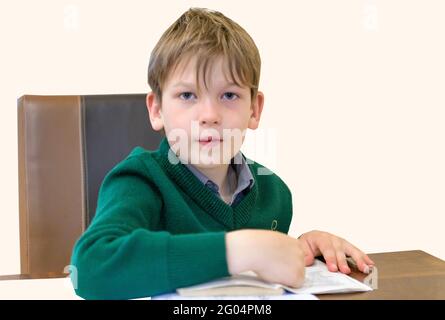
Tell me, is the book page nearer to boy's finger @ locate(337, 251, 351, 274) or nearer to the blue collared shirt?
boy's finger @ locate(337, 251, 351, 274)

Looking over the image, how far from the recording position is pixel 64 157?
1930 mm

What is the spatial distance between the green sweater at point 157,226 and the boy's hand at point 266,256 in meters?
0.02

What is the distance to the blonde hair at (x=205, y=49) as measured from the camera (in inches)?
54.8

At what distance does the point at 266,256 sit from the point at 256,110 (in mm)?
543

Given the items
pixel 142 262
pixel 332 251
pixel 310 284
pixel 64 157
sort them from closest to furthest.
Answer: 1. pixel 142 262
2. pixel 310 284
3. pixel 332 251
4. pixel 64 157

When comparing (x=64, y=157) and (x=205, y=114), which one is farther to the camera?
(x=64, y=157)

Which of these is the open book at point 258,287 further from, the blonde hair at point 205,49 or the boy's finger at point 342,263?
the blonde hair at point 205,49


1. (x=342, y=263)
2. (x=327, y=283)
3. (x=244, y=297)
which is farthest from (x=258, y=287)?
(x=342, y=263)

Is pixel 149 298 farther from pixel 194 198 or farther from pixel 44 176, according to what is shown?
pixel 44 176

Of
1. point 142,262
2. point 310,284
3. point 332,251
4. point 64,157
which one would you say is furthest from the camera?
point 64,157

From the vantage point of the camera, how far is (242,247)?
1130mm

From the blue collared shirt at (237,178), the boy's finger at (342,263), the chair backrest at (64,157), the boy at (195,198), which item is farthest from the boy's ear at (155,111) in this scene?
the boy's finger at (342,263)

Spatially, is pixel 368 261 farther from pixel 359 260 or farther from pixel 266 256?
pixel 266 256

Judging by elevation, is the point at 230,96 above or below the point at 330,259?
above
